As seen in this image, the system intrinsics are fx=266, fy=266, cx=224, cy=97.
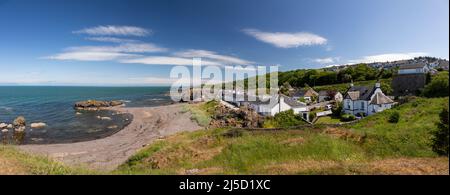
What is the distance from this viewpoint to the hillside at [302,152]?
934 cm

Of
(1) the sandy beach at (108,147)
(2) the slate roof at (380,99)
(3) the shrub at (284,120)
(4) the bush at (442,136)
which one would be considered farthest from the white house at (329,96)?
(4) the bush at (442,136)

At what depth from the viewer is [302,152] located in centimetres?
1204

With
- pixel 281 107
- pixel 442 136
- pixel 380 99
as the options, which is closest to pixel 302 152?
pixel 442 136

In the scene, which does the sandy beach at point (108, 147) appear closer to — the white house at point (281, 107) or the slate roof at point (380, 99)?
the white house at point (281, 107)

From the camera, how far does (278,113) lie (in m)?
33.0

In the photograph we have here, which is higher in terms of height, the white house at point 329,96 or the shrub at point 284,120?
the white house at point 329,96

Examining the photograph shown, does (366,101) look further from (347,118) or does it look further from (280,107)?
(280,107)

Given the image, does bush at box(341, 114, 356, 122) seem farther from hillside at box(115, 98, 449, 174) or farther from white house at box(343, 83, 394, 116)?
hillside at box(115, 98, 449, 174)

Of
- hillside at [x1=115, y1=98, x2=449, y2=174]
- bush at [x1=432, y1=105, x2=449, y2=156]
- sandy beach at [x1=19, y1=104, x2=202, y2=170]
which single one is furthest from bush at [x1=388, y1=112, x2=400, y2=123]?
sandy beach at [x1=19, y1=104, x2=202, y2=170]

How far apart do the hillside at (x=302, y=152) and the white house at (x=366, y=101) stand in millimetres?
13978

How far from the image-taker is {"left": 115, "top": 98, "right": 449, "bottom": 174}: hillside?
934 cm

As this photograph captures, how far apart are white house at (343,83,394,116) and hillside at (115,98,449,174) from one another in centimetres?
1398

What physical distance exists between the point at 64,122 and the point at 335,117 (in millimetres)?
38087
